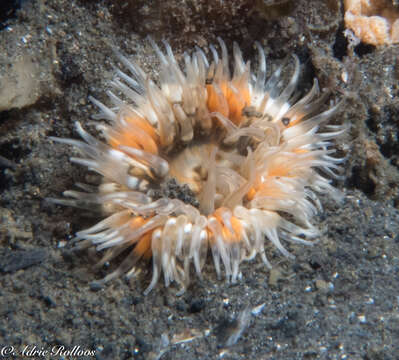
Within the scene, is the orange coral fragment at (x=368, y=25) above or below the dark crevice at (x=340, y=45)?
above

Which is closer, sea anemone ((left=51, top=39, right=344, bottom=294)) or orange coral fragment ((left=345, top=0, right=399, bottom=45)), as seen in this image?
sea anemone ((left=51, top=39, right=344, bottom=294))

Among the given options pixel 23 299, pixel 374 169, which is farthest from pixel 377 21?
pixel 23 299

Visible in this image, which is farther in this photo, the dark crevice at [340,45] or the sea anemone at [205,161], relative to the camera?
the dark crevice at [340,45]

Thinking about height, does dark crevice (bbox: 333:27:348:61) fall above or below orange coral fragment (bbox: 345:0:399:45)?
below

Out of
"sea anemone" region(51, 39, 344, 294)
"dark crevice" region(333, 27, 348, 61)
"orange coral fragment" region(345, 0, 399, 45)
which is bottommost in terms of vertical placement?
"sea anemone" region(51, 39, 344, 294)

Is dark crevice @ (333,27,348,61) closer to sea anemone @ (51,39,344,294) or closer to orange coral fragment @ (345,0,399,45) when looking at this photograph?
orange coral fragment @ (345,0,399,45)

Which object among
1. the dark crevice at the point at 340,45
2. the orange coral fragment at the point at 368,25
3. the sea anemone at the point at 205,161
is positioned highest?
the orange coral fragment at the point at 368,25

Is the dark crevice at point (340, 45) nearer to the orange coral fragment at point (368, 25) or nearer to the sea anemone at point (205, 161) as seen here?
the orange coral fragment at point (368, 25)

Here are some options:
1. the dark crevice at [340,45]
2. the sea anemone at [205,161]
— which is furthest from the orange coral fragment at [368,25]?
the sea anemone at [205,161]

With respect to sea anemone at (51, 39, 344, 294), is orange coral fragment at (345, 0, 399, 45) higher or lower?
higher

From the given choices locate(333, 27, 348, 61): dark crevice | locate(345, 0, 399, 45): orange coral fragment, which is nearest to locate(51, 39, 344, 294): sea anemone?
locate(333, 27, 348, 61): dark crevice
